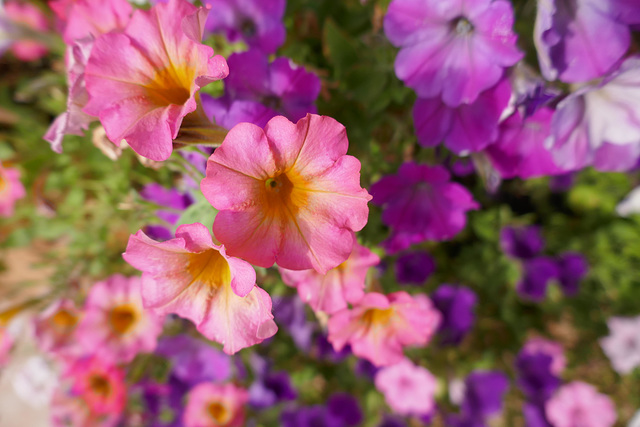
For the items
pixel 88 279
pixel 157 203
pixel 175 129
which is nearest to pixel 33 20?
pixel 88 279

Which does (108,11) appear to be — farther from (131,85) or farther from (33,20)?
(33,20)

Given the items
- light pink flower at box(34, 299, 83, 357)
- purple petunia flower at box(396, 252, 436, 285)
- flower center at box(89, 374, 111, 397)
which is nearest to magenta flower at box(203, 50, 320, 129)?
purple petunia flower at box(396, 252, 436, 285)

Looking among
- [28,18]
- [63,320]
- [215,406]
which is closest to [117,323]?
[63,320]

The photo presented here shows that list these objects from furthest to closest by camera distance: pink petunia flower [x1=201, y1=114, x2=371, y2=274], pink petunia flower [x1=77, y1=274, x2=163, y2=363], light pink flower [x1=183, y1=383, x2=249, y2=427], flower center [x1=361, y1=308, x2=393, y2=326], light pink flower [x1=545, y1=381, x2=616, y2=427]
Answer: light pink flower [x1=545, y1=381, x2=616, y2=427]
light pink flower [x1=183, y1=383, x2=249, y2=427]
pink petunia flower [x1=77, y1=274, x2=163, y2=363]
flower center [x1=361, y1=308, x2=393, y2=326]
pink petunia flower [x1=201, y1=114, x2=371, y2=274]

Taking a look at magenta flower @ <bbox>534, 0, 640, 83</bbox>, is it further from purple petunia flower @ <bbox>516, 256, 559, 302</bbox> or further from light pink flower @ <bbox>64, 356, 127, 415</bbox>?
light pink flower @ <bbox>64, 356, 127, 415</bbox>

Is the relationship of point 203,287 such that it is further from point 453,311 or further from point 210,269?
point 453,311

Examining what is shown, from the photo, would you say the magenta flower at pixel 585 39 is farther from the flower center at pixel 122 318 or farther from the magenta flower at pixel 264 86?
the flower center at pixel 122 318

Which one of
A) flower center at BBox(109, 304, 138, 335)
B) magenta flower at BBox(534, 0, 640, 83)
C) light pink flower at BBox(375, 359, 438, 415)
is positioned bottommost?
light pink flower at BBox(375, 359, 438, 415)

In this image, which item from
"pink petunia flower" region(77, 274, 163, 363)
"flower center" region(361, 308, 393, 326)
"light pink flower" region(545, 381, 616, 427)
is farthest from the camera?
"light pink flower" region(545, 381, 616, 427)
